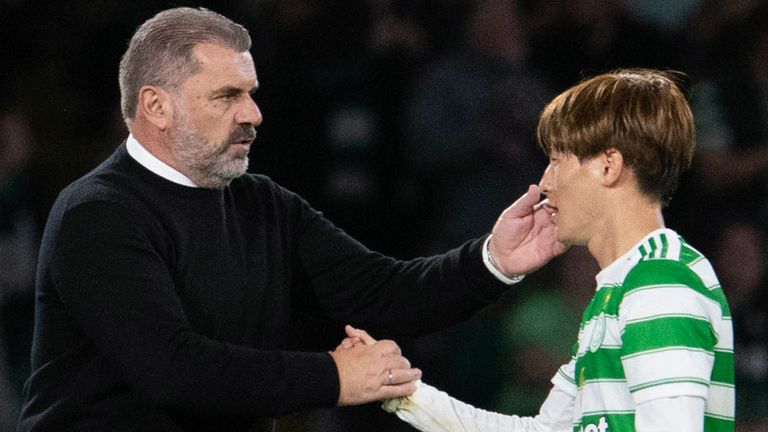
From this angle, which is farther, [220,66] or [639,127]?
[220,66]

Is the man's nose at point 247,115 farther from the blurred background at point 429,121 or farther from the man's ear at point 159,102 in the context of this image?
the blurred background at point 429,121

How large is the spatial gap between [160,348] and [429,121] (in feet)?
6.26

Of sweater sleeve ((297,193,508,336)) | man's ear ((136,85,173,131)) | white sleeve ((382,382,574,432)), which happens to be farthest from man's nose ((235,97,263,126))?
white sleeve ((382,382,574,432))

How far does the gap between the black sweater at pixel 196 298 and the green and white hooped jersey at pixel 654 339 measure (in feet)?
1.57

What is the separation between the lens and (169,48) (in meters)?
2.15

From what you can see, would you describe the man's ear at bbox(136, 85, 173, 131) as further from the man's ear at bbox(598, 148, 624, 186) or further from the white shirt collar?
the man's ear at bbox(598, 148, 624, 186)

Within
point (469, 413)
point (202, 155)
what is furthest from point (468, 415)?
point (202, 155)

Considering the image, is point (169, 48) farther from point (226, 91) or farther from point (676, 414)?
point (676, 414)

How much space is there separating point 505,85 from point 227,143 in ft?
5.51

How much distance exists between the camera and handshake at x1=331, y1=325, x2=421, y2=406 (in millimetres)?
1974

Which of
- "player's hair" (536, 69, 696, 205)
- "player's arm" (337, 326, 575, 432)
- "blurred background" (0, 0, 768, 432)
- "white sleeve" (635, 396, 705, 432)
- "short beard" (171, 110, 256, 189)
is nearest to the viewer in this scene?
"white sleeve" (635, 396, 705, 432)

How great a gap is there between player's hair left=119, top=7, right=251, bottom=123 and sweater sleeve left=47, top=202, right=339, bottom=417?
0.29 m

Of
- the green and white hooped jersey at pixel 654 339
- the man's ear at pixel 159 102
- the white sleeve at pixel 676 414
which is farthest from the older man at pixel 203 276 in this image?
the white sleeve at pixel 676 414

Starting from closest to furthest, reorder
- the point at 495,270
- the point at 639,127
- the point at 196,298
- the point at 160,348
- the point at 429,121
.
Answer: the point at 639,127 → the point at 160,348 → the point at 196,298 → the point at 495,270 → the point at 429,121
